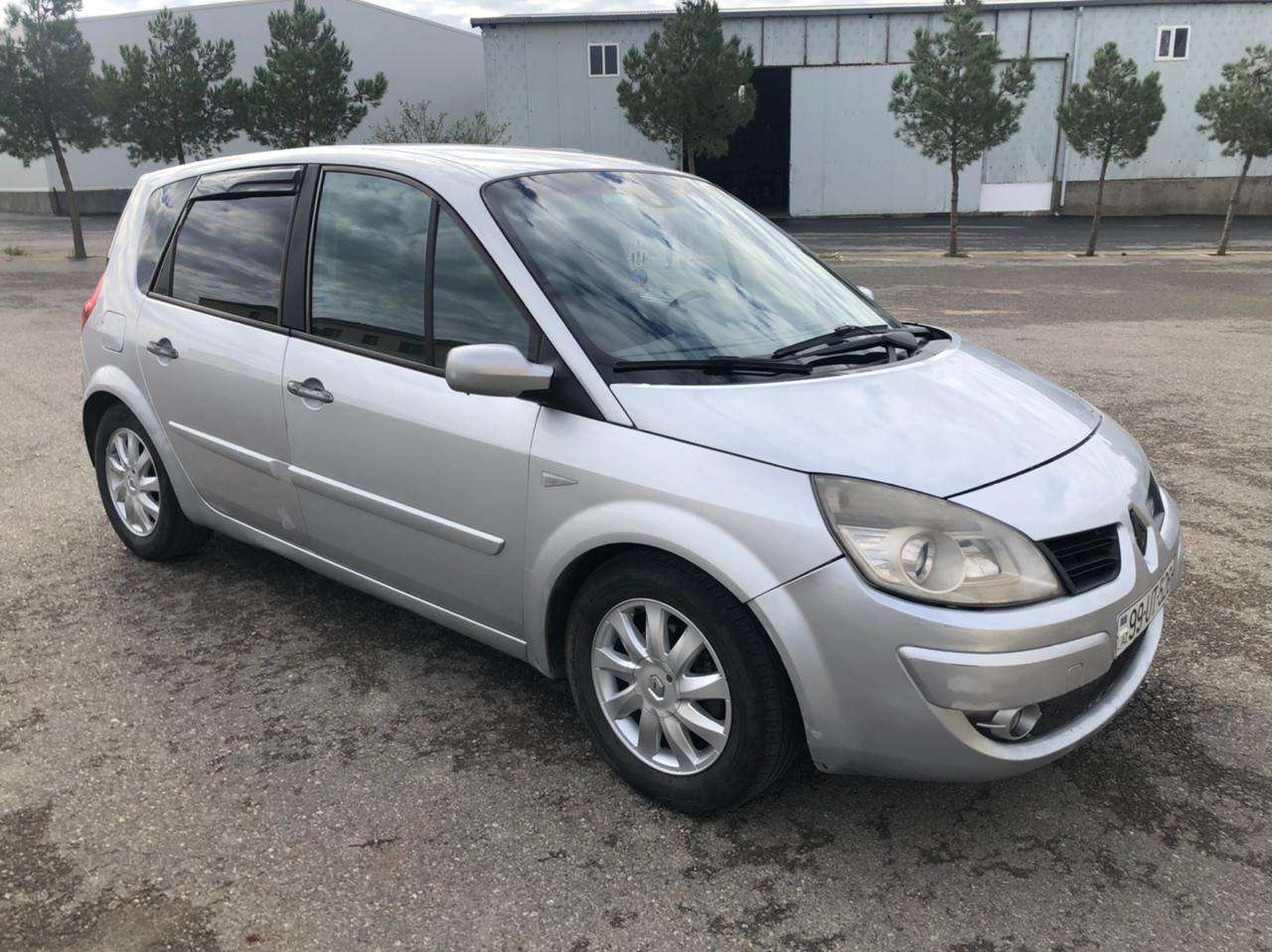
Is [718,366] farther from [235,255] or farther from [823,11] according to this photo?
[823,11]

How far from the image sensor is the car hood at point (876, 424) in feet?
8.23

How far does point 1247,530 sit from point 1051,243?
25929 mm

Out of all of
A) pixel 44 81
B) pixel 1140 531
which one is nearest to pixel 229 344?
pixel 1140 531

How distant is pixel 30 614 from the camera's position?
4098 mm

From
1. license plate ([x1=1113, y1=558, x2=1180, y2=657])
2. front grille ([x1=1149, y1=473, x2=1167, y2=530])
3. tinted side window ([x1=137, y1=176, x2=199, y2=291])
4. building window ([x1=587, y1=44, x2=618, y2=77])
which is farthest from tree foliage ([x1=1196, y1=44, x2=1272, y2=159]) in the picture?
tinted side window ([x1=137, y1=176, x2=199, y2=291])

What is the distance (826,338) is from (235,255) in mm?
2208

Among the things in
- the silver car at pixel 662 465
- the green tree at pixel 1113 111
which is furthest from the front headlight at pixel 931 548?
the green tree at pixel 1113 111

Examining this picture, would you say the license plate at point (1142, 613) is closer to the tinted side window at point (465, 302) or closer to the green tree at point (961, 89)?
the tinted side window at point (465, 302)

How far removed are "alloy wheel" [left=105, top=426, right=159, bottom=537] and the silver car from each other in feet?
1.40

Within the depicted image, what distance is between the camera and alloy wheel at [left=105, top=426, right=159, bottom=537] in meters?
4.41

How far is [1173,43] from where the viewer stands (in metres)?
38.4

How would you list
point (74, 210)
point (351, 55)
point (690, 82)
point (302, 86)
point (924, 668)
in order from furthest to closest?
point (351, 55) → point (302, 86) → point (690, 82) → point (74, 210) → point (924, 668)

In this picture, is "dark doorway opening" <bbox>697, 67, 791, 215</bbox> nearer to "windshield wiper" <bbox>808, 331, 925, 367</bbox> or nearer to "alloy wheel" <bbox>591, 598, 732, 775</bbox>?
"windshield wiper" <bbox>808, 331, 925, 367</bbox>

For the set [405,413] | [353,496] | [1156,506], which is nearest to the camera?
[1156,506]
